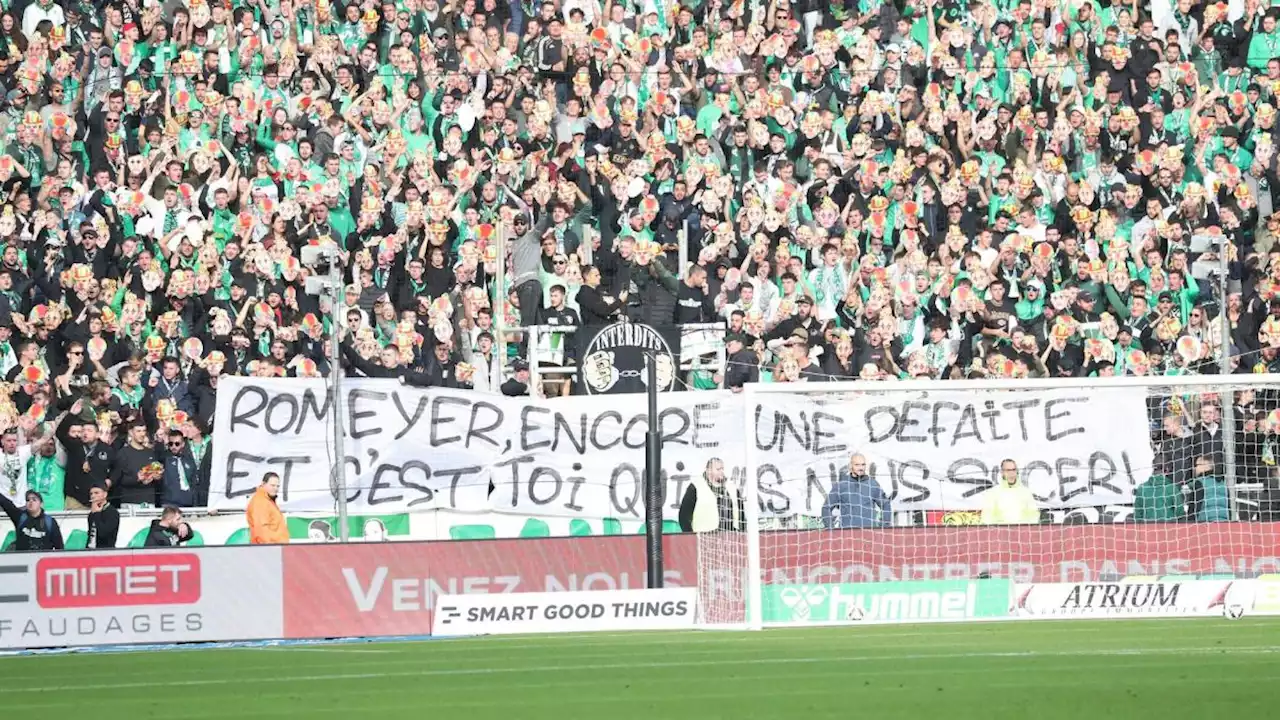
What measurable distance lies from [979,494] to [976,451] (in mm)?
443

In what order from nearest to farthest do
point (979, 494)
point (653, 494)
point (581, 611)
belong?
point (581, 611) → point (653, 494) → point (979, 494)

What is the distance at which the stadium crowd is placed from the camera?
67.9 ft

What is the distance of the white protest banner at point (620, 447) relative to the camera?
1959 cm

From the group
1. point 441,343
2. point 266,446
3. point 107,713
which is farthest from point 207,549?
point 107,713

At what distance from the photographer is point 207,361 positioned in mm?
20375

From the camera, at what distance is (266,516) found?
1841cm

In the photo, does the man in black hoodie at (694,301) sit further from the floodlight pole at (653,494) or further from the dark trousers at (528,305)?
the floodlight pole at (653,494)

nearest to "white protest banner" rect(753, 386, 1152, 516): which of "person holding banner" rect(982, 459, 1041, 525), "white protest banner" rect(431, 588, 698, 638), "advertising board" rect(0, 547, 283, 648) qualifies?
"person holding banner" rect(982, 459, 1041, 525)

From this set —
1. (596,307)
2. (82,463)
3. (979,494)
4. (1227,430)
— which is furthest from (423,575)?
(1227,430)

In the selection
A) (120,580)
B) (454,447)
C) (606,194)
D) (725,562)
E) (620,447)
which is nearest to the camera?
(120,580)

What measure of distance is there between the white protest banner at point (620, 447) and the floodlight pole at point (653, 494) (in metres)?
2.22

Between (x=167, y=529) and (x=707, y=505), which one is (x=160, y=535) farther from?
(x=707, y=505)

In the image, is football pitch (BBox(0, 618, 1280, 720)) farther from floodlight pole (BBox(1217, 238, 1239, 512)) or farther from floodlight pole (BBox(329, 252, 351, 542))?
floodlight pole (BBox(329, 252, 351, 542))

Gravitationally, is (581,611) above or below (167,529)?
below
